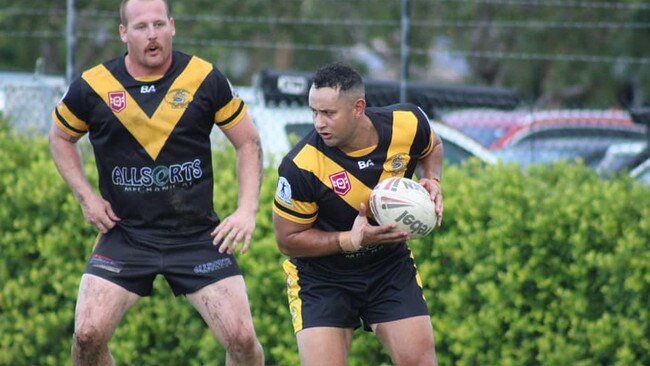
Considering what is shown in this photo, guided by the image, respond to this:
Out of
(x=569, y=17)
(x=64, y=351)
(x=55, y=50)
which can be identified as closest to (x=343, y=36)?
(x=569, y=17)

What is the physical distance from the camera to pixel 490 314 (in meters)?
7.30

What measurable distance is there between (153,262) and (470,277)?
2.08 meters

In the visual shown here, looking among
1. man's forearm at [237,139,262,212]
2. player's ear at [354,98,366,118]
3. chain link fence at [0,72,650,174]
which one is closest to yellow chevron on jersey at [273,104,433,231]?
player's ear at [354,98,366,118]

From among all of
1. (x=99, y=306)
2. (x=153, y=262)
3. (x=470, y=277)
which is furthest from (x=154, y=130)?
(x=470, y=277)

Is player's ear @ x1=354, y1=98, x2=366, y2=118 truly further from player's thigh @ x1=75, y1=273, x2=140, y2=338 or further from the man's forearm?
player's thigh @ x1=75, y1=273, x2=140, y2=338

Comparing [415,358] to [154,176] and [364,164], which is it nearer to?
[364,164]

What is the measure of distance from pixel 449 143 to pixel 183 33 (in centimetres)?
768

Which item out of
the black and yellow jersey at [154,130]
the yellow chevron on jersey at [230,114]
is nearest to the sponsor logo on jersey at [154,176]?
the black and yellow jersey at [154,130]

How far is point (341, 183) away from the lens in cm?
593

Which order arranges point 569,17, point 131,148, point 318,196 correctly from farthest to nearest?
1. point 569,17
2. point 131,148
3. point 318,196

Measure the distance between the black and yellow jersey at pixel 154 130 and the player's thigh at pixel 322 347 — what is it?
36.9 inches

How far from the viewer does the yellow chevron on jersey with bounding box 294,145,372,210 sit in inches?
232

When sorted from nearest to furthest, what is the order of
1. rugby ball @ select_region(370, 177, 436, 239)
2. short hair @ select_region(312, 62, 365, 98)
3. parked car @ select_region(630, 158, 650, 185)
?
rugby ball @ select_region(370, 177, 436, 239) < short hair @ select_region(312, 62, 365, 98) < parked car @ select_region(630, 158, 650, 185)

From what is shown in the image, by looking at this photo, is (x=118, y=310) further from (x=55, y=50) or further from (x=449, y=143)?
(x=55, y=50)
